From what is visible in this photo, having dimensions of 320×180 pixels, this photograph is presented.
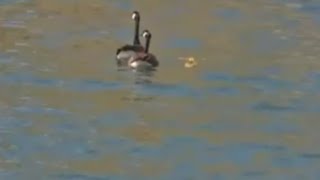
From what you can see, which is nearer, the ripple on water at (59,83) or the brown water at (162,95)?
the brown water at (162,95)

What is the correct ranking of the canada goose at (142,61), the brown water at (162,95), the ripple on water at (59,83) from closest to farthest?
the brown water at (162,95) → the ripple on water at (59,83) → the canada goose at (142,61)

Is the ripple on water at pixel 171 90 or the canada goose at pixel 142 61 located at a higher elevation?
the ripple on water at pixel 171 90

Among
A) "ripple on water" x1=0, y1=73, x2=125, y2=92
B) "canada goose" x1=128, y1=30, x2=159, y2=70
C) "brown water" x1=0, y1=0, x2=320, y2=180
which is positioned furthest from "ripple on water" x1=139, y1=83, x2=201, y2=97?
"canada goose" x1=128, y1=30, x2=159, y2=70

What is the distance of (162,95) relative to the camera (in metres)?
20.6

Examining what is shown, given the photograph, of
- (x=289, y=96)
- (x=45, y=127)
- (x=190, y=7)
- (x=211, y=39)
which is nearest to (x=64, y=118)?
(x=45, y=127)

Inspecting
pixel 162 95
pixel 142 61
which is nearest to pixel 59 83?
pixel 162 95

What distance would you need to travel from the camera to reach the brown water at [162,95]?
16.6 meters

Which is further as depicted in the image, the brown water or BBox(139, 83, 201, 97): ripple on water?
BBox(139, 83, 201, 97): ripple on water

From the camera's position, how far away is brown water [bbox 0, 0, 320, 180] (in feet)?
54.4

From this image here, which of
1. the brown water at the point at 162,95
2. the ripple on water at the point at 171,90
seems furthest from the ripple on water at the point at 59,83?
the ripple on water at the point at 171,90

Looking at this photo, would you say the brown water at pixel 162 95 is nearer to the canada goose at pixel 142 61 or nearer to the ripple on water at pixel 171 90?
the ripple on water at pixel 171 90

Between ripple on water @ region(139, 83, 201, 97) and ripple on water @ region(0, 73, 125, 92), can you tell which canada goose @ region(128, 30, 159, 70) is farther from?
ripple on water @ region(0, 73, 125, 92)

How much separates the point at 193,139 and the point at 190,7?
13.1 meters

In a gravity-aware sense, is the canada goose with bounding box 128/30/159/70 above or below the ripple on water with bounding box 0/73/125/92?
below
